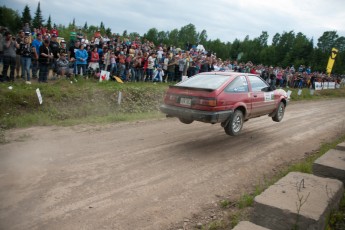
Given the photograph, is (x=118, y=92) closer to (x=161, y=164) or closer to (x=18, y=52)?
(x=18, y=52)

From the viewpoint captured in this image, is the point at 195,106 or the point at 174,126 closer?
the point at 195,106

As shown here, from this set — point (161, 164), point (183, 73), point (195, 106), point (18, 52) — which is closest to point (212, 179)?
point (161, 164)

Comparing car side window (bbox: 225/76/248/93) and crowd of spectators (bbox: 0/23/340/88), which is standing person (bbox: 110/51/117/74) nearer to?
crowd of spectators (bbox: 0/23/340/88)

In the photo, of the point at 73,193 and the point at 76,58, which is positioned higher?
the point at 76,58

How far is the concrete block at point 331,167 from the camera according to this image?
4445 millimetres

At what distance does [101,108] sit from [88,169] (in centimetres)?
626

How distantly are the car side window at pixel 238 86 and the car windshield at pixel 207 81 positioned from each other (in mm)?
203

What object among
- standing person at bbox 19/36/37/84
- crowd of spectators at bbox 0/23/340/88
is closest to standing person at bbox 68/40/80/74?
crowd of spectators at bbox 0/23/340/88

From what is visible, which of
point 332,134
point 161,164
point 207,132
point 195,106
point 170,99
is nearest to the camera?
point 161,164

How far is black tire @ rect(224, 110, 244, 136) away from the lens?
768 centimetres

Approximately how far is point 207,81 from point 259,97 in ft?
6.08

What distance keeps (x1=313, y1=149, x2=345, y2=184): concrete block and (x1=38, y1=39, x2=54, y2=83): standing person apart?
Result: 1038cm

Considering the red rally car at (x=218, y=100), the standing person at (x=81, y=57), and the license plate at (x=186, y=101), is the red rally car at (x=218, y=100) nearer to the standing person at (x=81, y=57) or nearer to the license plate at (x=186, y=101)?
the license plate at (x=186, y=101)

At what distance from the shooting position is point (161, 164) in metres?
6.09
